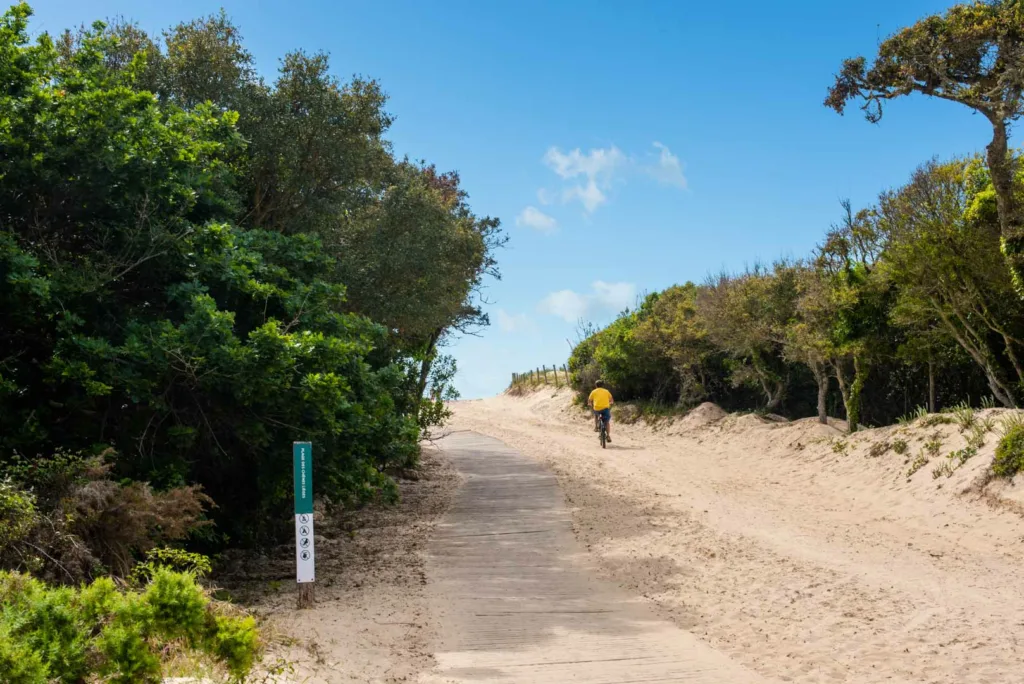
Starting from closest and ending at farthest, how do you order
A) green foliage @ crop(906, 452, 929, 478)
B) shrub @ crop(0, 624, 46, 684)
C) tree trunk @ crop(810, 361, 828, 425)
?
shrub @ crop(0, 624, 46, 684) → green foliage @ crop(906, 452, 929, 478) → tree trunk @ crop(810, 361, 828, 425)

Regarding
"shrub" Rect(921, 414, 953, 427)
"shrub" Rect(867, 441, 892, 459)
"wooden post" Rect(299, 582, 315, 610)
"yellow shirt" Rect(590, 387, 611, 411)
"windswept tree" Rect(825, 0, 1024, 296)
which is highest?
"windswept tree" Rect(825, 0, 1024, 296)

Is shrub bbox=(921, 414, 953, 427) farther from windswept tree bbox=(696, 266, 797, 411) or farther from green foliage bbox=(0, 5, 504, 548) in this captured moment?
green foliage bbox=(0, 5, 504, 548)

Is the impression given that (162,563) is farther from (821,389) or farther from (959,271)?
(821,389)

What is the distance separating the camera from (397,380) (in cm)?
1348

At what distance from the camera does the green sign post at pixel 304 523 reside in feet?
31.6

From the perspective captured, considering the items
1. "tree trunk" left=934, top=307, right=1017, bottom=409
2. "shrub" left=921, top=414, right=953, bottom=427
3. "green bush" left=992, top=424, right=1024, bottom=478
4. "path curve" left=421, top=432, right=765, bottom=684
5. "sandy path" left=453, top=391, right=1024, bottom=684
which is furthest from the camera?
"tree trunk" left=934, top=307, right=1017, bottom=409

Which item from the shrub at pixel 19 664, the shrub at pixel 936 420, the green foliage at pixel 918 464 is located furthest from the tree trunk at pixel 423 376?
the shrub at pixel 19 664

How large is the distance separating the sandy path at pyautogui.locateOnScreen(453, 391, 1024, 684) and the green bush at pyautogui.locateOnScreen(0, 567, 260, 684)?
183 inches

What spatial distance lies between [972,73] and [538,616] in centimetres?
1791

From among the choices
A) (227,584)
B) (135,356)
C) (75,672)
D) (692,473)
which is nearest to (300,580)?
(227,584)

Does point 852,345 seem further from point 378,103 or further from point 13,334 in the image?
point 13,334

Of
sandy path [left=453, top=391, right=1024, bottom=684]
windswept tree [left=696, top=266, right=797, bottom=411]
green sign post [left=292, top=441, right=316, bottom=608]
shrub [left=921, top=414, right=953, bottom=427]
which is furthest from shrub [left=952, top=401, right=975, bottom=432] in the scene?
green sign post [left=292, top=441, right=316, bottom=608]

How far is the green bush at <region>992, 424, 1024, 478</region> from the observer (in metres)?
14.4

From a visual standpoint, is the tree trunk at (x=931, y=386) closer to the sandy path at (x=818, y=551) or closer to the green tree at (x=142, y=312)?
the sandy path at (x=818, y=551)
